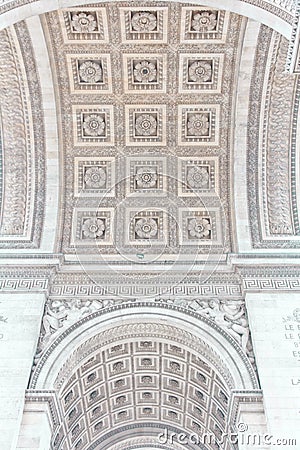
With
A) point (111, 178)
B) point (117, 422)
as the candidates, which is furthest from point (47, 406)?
point (111, 178)

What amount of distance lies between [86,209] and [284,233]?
495 centimetres

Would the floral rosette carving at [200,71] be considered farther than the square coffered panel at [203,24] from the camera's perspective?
Yes

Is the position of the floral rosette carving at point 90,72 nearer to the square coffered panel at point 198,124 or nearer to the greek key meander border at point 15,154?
the greek key meander border at point 15,154

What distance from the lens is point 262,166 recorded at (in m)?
13.1

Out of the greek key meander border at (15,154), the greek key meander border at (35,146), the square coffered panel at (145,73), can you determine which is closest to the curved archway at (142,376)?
the greek key meander border at (35,146)

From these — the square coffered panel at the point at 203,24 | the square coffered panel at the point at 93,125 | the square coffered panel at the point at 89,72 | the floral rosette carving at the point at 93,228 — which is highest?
the square coffered panel at the point at 203,24

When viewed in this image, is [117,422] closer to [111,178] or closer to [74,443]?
[74,443]

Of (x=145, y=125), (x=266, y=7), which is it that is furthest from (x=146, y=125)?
(x=266, y=7)

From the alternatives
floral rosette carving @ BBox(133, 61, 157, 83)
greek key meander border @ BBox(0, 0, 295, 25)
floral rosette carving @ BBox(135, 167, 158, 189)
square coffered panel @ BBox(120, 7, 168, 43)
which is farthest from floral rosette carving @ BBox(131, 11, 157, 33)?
greek key meander border @ BBox(0, 0, 295, 25)

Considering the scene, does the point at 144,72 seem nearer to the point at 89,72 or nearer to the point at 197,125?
the point at 89,72

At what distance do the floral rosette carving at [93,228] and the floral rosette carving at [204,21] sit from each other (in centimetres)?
518

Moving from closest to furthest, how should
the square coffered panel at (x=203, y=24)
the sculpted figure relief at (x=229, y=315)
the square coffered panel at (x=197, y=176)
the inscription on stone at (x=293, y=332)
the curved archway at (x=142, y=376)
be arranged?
the inscription on stone at (x=293, y=332), the curved archway at (x=142, y=376), the sculpted figure relief at (x=229, y=315), the square coffered panel at (x=203, y=24), the square coffered panel at (x=197, y=176)

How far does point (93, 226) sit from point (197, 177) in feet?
9.69

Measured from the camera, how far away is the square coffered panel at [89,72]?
41.0ft
